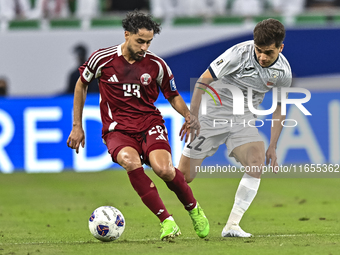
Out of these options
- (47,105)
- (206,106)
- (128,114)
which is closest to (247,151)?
(206,106)

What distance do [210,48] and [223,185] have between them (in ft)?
11.0

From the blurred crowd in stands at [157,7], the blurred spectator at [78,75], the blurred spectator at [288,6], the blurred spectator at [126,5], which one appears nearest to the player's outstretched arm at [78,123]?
the blurred spectator at [78,75]

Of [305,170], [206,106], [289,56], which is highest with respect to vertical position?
[206,106]

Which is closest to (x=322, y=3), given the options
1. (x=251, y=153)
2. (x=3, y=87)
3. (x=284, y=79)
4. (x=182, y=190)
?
(x=3, y=87)

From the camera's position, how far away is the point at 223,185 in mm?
10383

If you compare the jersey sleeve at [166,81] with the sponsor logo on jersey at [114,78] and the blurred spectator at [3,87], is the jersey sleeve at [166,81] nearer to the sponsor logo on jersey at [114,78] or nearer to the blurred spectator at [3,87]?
the sponsor logo on jersey at [114,78]

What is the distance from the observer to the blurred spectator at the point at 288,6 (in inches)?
519

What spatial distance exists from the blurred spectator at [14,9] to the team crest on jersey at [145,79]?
805cm

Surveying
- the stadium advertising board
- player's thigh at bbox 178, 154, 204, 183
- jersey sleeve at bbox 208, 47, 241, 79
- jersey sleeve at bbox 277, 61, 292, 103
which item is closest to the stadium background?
the stadium advertising board

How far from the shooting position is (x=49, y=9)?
12.7 metres

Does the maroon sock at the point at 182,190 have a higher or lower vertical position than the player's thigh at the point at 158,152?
lower

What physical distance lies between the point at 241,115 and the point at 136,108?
1061 millimetres

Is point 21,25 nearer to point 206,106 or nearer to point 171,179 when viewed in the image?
point 206,106

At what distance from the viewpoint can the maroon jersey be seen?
5.42 metres
